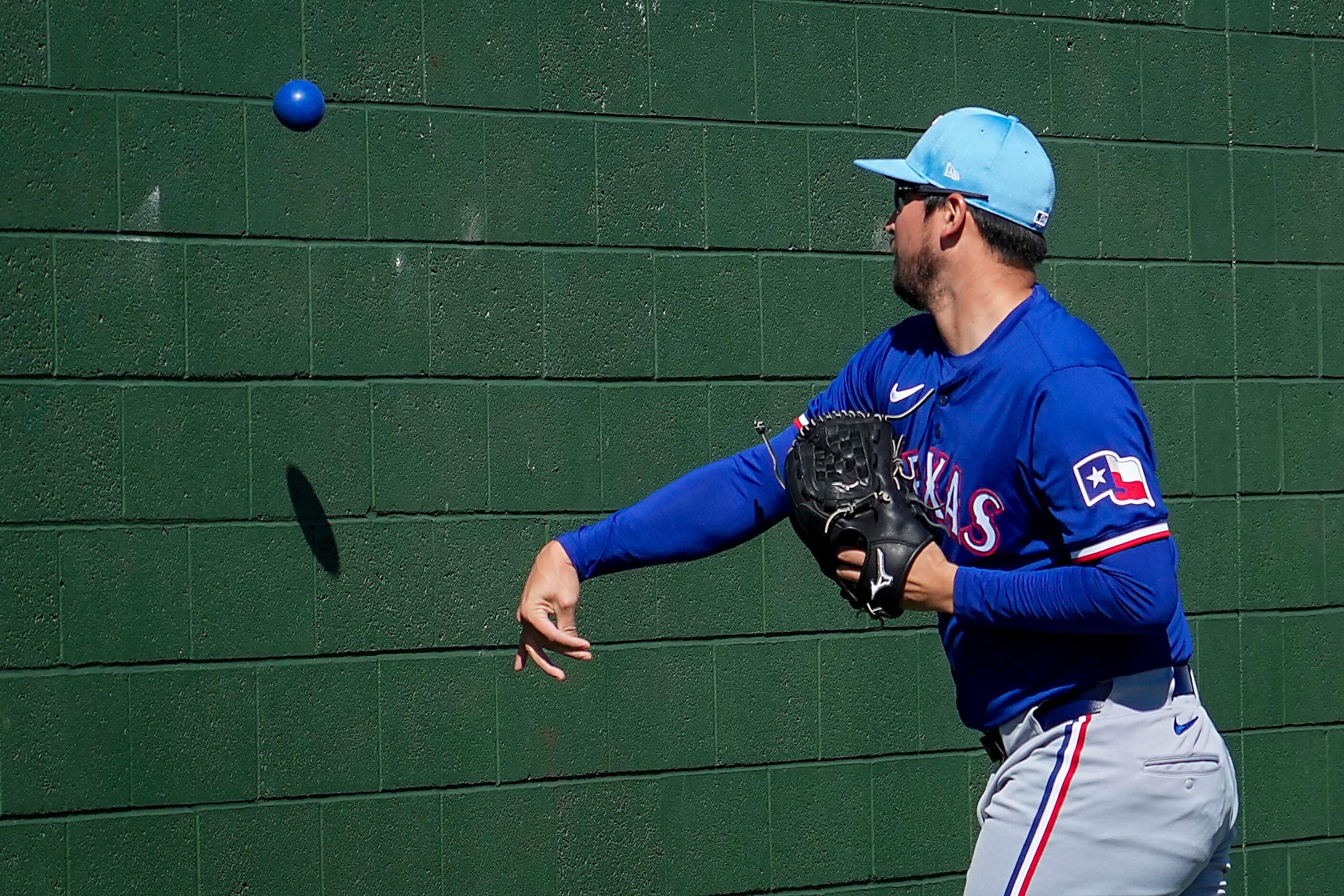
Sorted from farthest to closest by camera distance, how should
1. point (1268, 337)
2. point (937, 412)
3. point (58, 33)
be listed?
1. point (1268, 337)
2. point (58, 33)
3. point (937, 412)

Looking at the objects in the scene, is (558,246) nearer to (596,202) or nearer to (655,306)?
(596,202)

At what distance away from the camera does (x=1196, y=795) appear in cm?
305

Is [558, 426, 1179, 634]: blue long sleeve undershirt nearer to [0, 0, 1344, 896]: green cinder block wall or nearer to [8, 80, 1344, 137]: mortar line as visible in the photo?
[0, 0, 1344, 896]: green cinder block wall

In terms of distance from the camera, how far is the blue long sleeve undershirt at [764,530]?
114 inches

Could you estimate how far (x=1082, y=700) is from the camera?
122 inches

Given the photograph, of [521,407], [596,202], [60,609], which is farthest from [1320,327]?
[60,609]

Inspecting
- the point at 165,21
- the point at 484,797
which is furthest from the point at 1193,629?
the point at 165,21

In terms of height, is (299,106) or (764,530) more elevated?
(299,106)

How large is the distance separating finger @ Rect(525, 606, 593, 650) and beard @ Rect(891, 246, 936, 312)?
1010 mm

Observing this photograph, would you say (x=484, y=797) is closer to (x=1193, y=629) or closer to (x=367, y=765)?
(x=367, y=765)

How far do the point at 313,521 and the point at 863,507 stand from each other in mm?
2234

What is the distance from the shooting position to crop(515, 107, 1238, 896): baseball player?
2947 mm

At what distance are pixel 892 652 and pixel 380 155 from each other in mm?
2348

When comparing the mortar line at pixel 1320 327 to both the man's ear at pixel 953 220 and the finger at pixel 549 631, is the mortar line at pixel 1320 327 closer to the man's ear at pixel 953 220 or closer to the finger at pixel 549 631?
the man's ear at pixel 953 220
